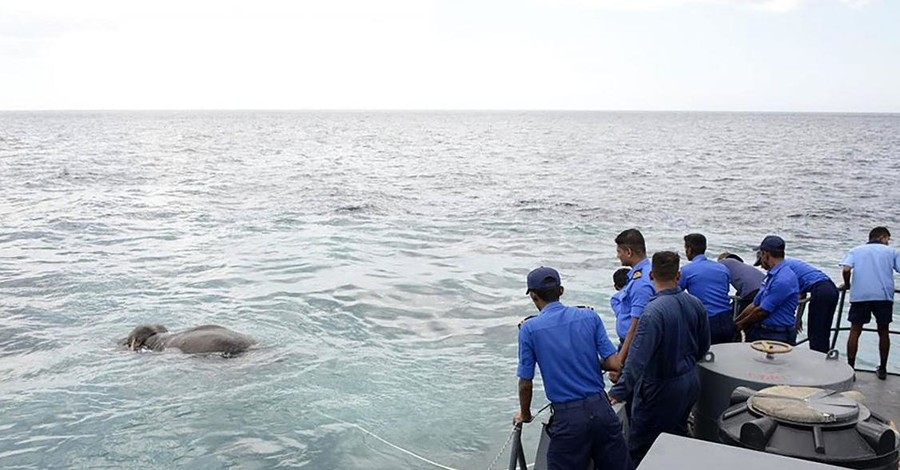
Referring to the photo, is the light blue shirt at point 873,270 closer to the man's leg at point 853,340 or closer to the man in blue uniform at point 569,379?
the man's leg at point 853,340

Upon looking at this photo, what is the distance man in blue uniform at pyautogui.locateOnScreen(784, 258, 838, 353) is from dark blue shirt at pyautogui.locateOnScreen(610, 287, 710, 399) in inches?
127

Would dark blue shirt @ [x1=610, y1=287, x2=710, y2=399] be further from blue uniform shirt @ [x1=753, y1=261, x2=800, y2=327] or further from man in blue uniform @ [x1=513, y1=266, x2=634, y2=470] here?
blue uniform shirt @ [x1=753, y1=261, x2=800, y2=327]

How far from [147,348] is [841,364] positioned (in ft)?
34.9

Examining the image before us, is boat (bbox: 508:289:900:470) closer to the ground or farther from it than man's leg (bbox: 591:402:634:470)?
farther from it

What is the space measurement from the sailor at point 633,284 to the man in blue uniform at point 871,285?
3.84 metres

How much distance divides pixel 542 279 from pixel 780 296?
3.76m

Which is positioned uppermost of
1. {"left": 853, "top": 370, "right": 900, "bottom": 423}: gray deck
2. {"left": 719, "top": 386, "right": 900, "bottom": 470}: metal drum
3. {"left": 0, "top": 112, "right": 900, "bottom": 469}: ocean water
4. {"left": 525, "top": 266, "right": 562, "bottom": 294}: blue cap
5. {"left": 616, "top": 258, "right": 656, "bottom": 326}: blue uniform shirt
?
{"left": 525, "top": 266, "right": 562, "bottom": 294}: blue cap

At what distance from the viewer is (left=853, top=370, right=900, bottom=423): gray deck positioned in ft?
26.2

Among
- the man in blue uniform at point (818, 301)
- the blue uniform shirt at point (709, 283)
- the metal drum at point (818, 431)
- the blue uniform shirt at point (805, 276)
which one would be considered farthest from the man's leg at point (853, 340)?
the metal drum at point (818, 431)

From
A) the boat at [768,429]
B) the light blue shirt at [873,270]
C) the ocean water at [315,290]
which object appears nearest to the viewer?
the boat at [768,429]

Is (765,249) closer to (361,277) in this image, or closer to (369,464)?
(369,464)

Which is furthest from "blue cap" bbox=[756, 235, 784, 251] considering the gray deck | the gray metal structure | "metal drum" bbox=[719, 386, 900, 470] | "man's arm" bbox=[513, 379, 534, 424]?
the gray metal structure

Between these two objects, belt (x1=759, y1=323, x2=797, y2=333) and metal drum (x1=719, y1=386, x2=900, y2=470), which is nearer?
metal drum (x1=719, y1=386, x2=900, y2=470)

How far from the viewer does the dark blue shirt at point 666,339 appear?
19.7 ft
